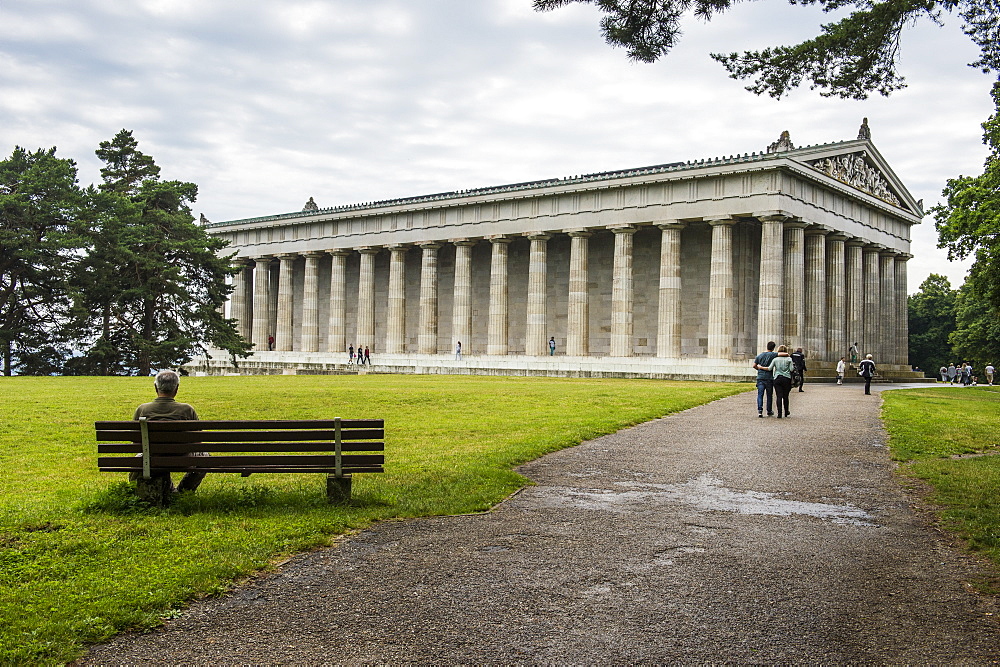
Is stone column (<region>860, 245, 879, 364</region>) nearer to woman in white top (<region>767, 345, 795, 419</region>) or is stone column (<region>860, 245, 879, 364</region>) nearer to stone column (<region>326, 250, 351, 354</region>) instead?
stone column (<region>326, 250, 351, 354</region>)

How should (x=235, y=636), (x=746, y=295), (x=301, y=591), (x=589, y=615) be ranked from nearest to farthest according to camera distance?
1. (x=235, y=636)
2. (x=589, y=615)
3. (x=301, y=591)
4. (x=746, y=295)

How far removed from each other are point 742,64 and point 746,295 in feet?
159

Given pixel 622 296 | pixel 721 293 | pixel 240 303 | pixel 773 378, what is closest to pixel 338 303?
pixel 240 303

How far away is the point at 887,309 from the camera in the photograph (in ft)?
226

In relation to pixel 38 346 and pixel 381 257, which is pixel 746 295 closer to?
pixel 381 257

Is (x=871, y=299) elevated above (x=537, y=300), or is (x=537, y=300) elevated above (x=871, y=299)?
(x=871, y=299)

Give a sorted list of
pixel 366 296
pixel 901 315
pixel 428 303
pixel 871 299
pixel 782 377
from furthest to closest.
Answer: pixel 366 296, pixel 428 303, pixel 901 315, pixel 871 299, pixel 782 377

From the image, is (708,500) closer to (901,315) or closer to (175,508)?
(175,508)

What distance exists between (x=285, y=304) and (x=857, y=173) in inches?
1927

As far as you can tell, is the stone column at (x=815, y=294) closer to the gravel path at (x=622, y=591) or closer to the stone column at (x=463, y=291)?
the stone column at (x=463, y=291)

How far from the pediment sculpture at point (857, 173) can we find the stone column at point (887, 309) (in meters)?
4.43

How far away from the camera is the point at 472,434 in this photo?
22312 millimetres

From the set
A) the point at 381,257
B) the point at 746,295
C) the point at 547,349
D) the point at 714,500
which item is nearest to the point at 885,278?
the point at 746,295

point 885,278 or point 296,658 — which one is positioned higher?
point 885,278
